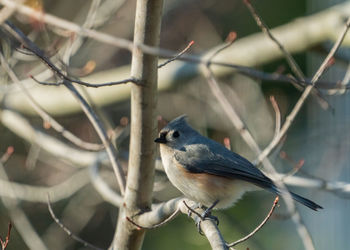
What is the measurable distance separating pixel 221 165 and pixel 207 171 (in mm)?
98

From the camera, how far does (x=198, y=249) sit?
5695 mm

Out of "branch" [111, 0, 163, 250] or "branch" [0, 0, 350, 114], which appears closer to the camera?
"branch" [111, 0, 163, 250]

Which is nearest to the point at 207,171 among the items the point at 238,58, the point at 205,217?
the point at 205,217

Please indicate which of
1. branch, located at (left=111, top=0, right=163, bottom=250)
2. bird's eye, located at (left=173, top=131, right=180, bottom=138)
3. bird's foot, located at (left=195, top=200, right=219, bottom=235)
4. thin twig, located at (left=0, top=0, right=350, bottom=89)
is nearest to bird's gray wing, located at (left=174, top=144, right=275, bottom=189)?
bird's eye, located at (left=173, top=131, right=180, bottom=138)

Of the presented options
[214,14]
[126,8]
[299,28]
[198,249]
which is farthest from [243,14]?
[198,249]

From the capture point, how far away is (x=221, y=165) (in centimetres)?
327

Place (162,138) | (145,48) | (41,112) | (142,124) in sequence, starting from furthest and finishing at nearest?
(162,138)
(41,112)
(142,124)
(145,48)

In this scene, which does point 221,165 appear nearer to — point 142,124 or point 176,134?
point 176,134

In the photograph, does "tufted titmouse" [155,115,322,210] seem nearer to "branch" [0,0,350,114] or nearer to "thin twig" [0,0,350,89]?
"thin twig" [0,0,350,89]

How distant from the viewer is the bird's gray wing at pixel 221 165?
3178 mm

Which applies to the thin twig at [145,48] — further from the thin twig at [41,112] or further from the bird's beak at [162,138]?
the bird's beak at [162,138]

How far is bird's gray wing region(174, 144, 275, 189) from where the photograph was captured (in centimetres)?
318

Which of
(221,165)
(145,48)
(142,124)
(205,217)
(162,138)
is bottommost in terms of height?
(205,217)

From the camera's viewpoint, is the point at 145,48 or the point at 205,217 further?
the point at 205,217
